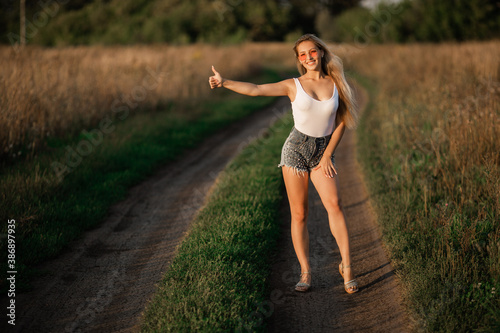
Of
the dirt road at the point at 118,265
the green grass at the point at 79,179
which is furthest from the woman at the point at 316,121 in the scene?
the green grass at the point at 79,179

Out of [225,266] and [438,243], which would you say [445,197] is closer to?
[438,243]

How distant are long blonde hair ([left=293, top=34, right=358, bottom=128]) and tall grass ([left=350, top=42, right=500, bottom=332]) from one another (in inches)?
61.0

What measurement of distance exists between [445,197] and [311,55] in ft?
9.56

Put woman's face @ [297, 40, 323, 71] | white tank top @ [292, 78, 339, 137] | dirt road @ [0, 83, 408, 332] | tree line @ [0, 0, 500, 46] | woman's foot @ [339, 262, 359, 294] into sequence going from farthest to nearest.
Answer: tree line @ [0, 0, 500, 46], woman's foot @ [339, 262, 359, 294], woman's face @ [297, 40, 323, 71], white tank top @ [292, 78, 339, 137], dirt road @ [0, 83, 408, 332]

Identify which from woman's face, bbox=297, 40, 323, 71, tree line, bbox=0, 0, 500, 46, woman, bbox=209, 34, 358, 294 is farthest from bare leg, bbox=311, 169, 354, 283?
tree line, bbox=0, 0, 500, 46

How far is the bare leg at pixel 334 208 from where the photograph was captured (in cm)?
358

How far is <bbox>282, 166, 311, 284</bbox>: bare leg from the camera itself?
3637 mm

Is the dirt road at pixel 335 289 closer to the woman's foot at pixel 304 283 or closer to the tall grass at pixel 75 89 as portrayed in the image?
the woman's foot at pixel 304 283

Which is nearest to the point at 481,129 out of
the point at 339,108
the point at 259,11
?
the point at 339,108

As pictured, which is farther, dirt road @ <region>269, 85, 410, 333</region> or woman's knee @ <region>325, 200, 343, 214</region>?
woman's knee @ <region>325, 200, 343, 214</region>

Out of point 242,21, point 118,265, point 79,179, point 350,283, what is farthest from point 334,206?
point 242,21

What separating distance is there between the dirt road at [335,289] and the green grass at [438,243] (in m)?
0.15

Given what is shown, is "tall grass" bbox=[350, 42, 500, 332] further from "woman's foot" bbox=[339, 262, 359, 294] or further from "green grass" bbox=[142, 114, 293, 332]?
"green grass" bbox=[142, 114, 293, 332]

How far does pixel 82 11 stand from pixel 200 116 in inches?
1540
